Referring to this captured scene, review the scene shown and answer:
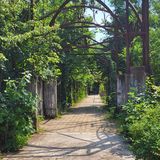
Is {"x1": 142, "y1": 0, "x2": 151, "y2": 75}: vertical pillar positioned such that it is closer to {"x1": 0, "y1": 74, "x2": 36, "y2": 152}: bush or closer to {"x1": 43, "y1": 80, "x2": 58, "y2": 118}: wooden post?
{"x1": 0, "y1": 74, "x2": 36, "y2": 152}: bush

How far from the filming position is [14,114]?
940 cm

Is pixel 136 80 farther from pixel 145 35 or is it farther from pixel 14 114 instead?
pixel 14 114

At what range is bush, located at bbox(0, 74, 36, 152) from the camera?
928 centimetres

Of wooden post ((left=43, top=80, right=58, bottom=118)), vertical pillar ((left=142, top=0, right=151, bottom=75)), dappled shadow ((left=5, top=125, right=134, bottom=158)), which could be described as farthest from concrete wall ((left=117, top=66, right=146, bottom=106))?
wooden post ((left=43, top=80, right=58, bottom=118))

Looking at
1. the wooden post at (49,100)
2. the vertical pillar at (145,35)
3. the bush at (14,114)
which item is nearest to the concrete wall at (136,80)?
the vertical pillar at (145,35)

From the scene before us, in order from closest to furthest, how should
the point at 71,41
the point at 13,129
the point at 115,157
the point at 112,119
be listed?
1. the point at 115,157
2. the point at 13,129
3. the point at 112,119
4. the point at 71,41

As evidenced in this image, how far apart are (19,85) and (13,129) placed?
1132 mm

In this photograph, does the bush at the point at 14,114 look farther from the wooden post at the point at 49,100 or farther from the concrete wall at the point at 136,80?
the wooden post at the point at 49,100

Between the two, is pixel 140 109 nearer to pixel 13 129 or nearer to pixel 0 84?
pixel 13 129

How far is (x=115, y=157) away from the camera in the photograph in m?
8.51

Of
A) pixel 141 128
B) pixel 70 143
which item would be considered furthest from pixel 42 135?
pixel 141 128

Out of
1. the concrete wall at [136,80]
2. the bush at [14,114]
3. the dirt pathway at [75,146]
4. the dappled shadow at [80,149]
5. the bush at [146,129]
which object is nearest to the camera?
the bush at [146,129]

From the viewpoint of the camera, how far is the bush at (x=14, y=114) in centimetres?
928

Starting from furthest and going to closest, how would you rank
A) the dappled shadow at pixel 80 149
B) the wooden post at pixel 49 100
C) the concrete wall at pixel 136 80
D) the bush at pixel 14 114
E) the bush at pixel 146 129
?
the wooden post at pixel 49 100 → the concrete wall at pixel 136 80 → the bush at pixel 14 114 → the dappled shadow at pixel 80 149 → the bush at pixel 146 129
